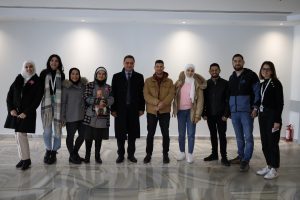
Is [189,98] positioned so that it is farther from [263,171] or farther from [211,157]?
[263,171]

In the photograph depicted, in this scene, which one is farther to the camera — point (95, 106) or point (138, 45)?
point (138, 45)

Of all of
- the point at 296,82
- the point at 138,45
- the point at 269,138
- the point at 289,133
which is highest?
the point at 138,45

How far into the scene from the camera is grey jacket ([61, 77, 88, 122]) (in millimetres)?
4438

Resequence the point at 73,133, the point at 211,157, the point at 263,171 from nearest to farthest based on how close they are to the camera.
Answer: the point at 263,171 → the point at 73,133 → the point at 211,157

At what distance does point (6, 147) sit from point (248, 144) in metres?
4.09

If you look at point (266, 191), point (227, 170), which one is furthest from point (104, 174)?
point (266, 191)

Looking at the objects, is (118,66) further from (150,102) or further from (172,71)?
(150,102)

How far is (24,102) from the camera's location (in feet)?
13.8

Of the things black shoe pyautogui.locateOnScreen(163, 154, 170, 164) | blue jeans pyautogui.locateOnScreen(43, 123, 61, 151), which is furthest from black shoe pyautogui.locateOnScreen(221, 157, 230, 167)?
blue jeans pyautogui.locateOnScreen(43, 123, 61, 151)

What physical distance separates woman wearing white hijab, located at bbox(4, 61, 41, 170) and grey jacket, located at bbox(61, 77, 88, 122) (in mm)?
361

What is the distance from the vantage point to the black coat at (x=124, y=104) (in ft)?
15.0

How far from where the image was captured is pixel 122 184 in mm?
3848

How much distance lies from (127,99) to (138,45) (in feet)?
7.25

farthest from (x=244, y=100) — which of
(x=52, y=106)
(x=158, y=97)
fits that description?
(x=52, y=106)
